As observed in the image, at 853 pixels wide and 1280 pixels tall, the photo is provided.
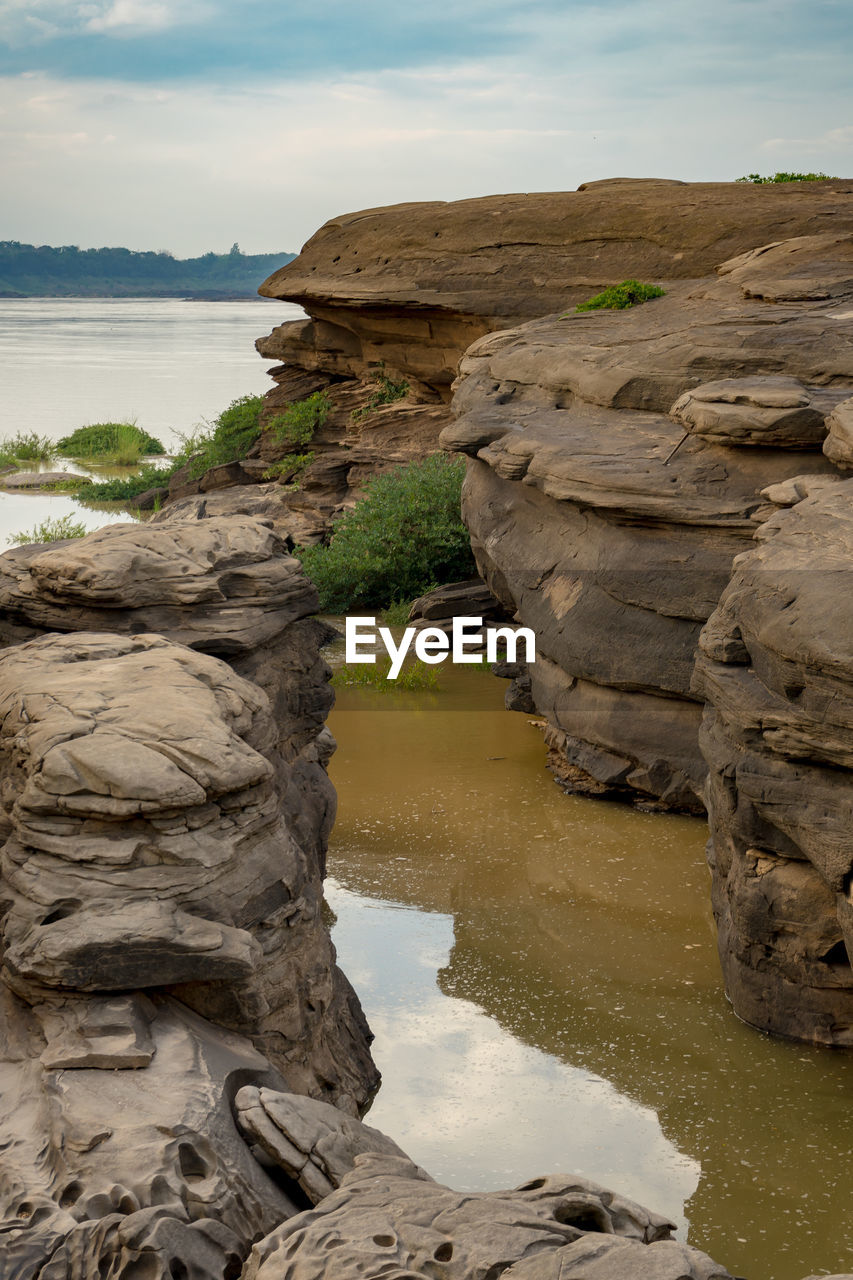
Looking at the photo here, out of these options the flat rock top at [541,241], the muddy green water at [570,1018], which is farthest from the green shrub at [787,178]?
the muddy green water at [570,1018]

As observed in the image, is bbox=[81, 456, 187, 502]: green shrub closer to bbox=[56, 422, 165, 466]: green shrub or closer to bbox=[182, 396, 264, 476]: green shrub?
Result: bbox=[182, 396, 264, 476]: green shrub

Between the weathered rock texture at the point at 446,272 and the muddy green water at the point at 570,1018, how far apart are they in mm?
10013

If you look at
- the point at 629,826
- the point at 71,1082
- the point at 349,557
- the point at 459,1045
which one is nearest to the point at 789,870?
the point at 459,1045

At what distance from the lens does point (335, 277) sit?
20.6 m

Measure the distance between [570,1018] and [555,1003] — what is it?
0.18m

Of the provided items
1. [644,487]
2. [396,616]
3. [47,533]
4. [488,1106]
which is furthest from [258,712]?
[47,533]

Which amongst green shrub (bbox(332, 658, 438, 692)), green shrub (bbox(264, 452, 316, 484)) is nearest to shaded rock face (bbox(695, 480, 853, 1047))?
green shrub (bbox(332, 658, 438, 692))

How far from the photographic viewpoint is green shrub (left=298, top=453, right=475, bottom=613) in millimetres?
15617

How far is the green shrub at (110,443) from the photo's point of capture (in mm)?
33156

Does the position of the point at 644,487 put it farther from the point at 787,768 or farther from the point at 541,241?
the point at 541,241

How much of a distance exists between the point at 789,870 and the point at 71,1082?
3857 mm

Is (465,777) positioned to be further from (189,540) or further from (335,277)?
(335,277)

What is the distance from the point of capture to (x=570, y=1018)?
6.89 m

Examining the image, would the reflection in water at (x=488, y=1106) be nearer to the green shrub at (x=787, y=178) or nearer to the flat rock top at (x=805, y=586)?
the flat rock top at (x=805, y=586)
